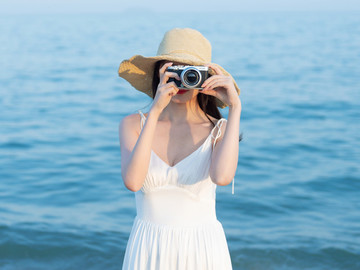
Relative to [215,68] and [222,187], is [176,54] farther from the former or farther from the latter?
[222,187]

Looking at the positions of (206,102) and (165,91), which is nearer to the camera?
(165,91)

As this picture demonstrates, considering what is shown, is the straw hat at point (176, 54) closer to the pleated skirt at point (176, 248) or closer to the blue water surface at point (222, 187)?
the pleated skirt at point (176, 248)

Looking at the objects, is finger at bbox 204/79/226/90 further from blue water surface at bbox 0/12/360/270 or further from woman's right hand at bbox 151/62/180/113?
blue water surface at bbox 0/12/360/270

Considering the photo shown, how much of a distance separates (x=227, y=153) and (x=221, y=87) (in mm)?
297

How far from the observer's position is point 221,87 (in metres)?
2.22

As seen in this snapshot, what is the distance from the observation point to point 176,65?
2.26m

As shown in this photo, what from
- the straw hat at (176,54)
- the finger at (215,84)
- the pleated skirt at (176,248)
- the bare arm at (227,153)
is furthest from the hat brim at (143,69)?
the pleated skirt at (176,248)

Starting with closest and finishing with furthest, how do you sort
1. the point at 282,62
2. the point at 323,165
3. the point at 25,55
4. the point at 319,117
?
the point at 323,165 < the point at 319,117 < the point at 282,62 < the point at 25,55

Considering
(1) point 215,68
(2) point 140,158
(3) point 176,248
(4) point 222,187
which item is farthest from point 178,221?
(4) point 222,187

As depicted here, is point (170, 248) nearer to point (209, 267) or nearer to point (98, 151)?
point (209, 267)

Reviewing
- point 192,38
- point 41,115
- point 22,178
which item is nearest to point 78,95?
point 41,115

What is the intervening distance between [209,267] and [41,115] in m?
10.6

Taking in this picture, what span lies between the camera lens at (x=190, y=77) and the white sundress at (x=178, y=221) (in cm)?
29

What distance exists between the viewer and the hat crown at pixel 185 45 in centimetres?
231
